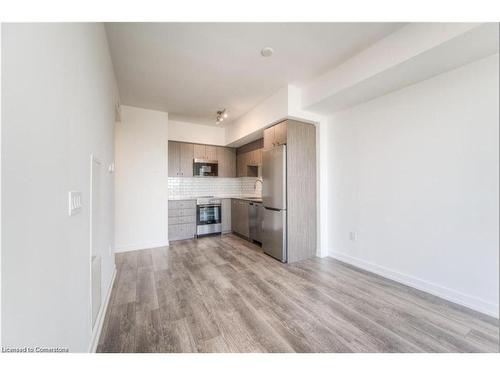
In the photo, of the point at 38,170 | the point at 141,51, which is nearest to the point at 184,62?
the point at 141,51

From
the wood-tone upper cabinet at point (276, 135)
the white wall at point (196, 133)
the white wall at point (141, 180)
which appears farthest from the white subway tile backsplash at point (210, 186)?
the wood-tone upper cabinet at point (276, 135)

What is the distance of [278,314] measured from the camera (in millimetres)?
1778

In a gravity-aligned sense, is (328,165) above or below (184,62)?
below

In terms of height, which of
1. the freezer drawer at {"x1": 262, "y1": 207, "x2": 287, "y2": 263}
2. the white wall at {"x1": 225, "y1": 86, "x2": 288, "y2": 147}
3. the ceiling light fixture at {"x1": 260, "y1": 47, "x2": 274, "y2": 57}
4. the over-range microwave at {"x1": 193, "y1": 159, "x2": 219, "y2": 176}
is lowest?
the freezer drawer at {"x1": 262, "y1": 207, "x2": 287, "y2": 263}

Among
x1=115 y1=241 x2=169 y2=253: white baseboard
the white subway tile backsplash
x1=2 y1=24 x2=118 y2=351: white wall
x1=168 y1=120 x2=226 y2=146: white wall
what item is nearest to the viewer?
x1=2 y1=24 x2=118 y2=351: white wall

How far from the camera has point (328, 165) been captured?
10.8 feet

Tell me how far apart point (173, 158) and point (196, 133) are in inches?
32.2

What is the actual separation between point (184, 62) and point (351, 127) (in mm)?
2379

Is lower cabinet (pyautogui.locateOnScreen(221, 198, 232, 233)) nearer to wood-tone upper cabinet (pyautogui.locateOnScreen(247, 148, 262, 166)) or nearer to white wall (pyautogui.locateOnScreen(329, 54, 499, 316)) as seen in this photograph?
wood-tone upper cabinet (pyautogui.locateOnScreen(247, 148, 262, 166))

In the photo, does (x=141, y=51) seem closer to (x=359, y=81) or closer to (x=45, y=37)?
(x=45, y=37)

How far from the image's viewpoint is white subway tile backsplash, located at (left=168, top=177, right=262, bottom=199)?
4.59 meters

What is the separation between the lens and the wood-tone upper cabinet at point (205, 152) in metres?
4.61

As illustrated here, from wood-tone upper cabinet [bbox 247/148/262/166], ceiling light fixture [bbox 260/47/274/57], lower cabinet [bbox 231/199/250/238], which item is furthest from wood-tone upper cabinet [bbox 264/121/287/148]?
lower cabinet [bbox 231/199/250/238]

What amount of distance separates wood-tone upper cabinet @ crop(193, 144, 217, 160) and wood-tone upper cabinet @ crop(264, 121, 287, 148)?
5.88ft
